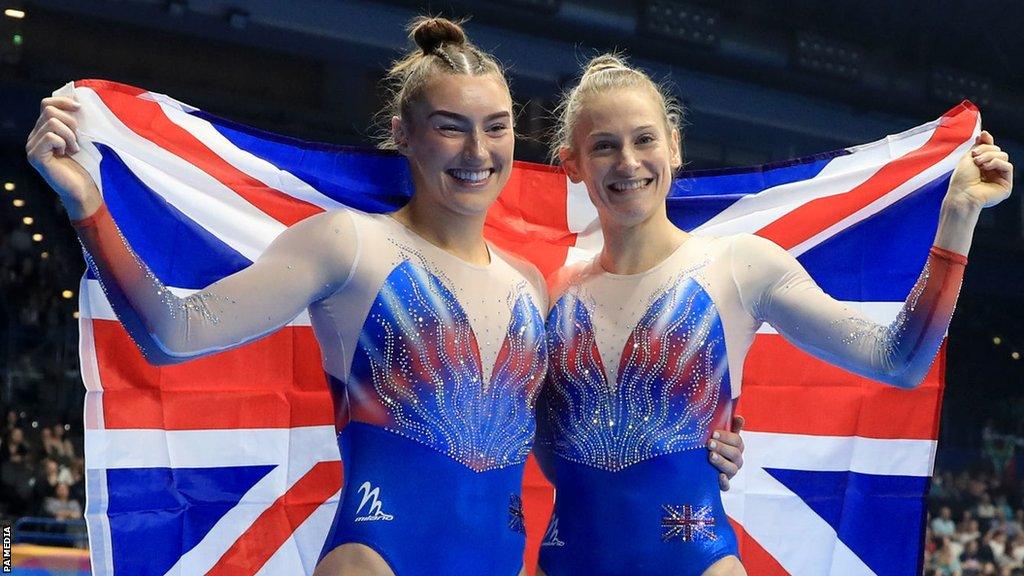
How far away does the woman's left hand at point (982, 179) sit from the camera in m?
2.22

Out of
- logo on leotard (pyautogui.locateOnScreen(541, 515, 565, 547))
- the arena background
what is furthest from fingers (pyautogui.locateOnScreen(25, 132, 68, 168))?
the arena background

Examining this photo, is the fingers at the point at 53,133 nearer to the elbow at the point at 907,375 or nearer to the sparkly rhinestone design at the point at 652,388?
the sparkly rhinestone design at the point at 652,388

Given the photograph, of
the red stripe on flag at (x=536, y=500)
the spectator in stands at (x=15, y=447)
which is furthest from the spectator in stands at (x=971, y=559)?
the red stripe on flag at (x=536, y=500)

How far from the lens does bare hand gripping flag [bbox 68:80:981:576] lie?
2971 millimetres

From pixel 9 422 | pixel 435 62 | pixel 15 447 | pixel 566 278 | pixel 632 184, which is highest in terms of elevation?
pixel 435 62

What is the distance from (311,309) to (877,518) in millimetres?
1732

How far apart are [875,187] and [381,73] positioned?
698cm

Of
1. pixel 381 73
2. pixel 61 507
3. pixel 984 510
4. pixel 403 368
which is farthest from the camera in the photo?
pixel 984 510

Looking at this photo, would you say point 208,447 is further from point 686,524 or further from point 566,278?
point 686,524

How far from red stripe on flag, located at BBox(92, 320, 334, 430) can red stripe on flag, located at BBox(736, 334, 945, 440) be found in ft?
4.12

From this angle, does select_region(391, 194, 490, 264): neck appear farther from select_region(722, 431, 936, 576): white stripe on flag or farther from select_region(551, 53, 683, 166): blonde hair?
select_region(722, 431, 936, 576): white stripe on flag

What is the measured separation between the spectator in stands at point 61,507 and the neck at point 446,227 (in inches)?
257

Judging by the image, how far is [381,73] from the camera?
31.9ft

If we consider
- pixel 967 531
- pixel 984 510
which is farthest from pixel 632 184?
pixel 984 510
